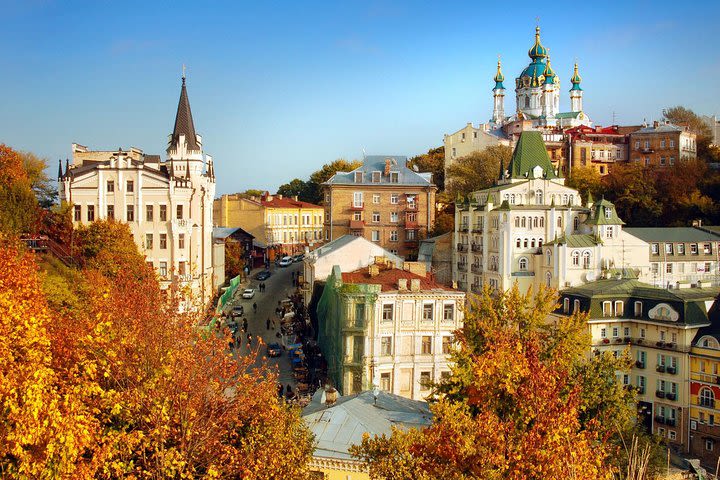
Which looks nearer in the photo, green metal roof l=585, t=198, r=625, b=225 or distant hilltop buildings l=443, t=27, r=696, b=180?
green metal roof l=585, t=198, r=625, b=225

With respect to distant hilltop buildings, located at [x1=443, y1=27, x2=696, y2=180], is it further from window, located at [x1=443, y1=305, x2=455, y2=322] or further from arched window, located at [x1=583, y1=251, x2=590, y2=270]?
window, located at [x1=443, y1=305, x2=455, y2=322]

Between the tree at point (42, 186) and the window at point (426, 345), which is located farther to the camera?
the tree at point (42, 186)

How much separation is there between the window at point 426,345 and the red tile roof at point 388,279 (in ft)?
9.30

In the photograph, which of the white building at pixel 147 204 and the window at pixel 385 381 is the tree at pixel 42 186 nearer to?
the white building at pixel 147 204

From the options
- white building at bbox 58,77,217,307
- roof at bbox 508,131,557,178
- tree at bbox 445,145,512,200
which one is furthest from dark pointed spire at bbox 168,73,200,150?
tree at bbox 445,145,512,200

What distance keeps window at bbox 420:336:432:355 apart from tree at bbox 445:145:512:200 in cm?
4140

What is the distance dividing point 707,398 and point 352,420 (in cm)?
2350

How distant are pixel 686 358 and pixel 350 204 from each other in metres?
37.3

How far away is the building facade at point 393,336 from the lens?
134 ft

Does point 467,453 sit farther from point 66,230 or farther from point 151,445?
point 66,230

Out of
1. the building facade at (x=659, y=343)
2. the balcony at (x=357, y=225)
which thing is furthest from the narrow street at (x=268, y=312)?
the building facade at (x=659, y=343)

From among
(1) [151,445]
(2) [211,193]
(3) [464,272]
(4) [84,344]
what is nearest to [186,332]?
(4) [84,344]

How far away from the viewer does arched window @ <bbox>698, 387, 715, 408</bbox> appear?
42344 millimetres

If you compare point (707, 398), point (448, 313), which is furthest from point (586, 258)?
point (448, 313)
